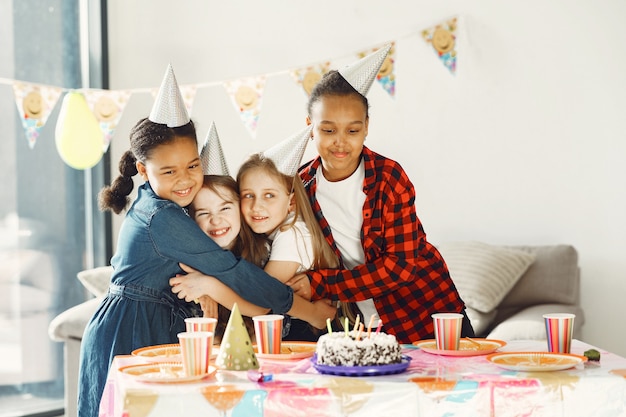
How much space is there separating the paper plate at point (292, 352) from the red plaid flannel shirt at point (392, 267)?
1.07 ft

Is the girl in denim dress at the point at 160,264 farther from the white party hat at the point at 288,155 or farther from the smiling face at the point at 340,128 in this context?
the smiling face at the point at 340,128

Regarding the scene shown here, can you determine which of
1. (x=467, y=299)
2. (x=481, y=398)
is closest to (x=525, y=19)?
(x=467, y=299)

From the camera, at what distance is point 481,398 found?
1.36 metres

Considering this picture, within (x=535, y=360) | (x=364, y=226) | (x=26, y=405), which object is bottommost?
(x=26, y=405)

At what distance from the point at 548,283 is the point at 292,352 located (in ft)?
6.42

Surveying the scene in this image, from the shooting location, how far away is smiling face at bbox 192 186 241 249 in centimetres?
198

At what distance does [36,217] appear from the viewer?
12.4ft

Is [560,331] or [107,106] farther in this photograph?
[107,106]

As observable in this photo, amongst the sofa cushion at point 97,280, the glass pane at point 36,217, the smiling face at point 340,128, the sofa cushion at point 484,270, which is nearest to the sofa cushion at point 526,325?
the sofa cushion at point 484,270

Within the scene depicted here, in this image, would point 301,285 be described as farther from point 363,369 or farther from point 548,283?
point 548,283

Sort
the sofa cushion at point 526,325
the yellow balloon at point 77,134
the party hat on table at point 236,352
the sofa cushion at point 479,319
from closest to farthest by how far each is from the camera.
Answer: the party hat on table at point 236,352, the sofa cushion at point 526,325, the sofa cushion at point 479,319, the yellow balloon at point 77,134

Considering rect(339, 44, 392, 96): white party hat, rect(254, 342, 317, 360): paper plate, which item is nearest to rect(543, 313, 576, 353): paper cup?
rect(254, 342, 317, 360): paper plate

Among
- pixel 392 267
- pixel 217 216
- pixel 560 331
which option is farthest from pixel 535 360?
pixel 217 216

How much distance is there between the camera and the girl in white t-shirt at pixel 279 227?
2.00 m
